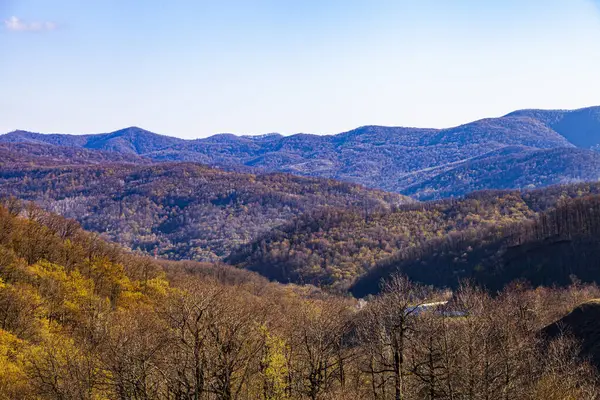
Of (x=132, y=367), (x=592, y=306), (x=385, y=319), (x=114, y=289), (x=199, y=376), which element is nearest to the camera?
(x=199, y=376)

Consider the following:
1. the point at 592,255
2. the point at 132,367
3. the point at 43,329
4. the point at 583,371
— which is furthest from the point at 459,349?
the point at 592,255

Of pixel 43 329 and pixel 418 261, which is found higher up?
pixel 43 329

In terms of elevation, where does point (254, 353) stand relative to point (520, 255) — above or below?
above

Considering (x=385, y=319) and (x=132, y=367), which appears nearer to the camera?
(x=132, y=367)

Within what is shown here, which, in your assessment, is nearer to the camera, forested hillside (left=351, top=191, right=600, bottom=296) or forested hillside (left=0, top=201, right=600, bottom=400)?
forested hillside (left=0, top=201, right=600, bottom=400)

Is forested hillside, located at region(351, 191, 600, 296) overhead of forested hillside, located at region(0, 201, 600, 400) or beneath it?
beneath

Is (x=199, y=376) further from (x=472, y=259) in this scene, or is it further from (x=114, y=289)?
(x=472, y=259)

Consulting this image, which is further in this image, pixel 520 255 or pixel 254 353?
pixel 520 255

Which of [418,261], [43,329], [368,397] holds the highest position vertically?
[43,329]

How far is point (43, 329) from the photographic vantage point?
62.0 metres

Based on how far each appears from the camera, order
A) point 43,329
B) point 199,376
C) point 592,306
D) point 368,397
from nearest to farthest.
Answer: point 199,376 < point 368,397 < point 43,329 < point 592,306

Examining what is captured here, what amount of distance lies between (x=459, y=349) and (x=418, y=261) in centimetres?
15698

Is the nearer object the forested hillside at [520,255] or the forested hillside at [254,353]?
the forested hillside at [254,353]

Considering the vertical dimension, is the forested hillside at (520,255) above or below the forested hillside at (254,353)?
below
